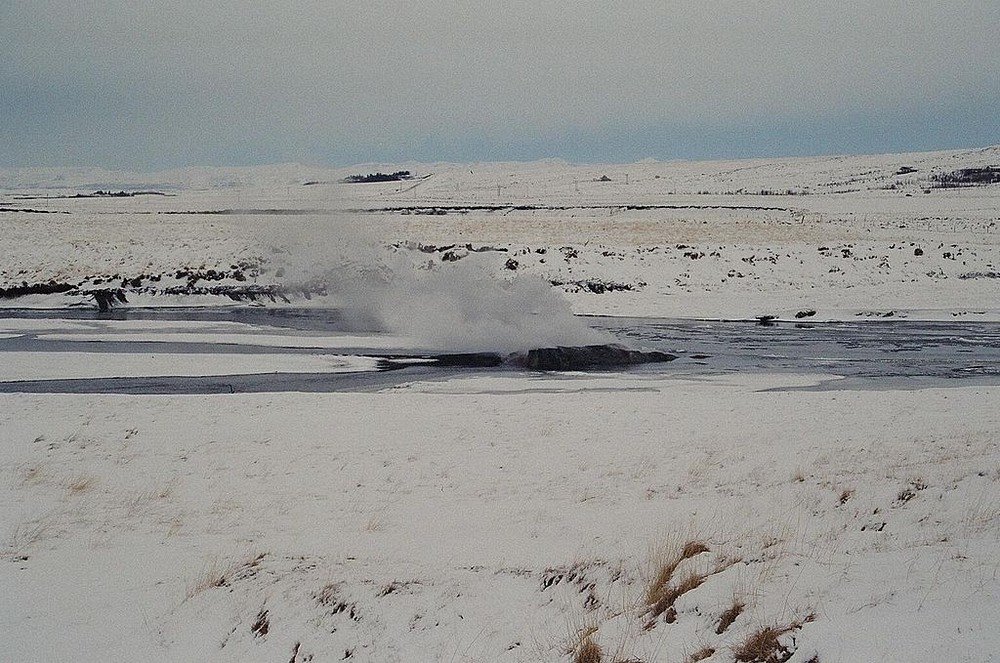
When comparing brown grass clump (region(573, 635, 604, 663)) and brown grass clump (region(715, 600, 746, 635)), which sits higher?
brown grass clump (region(715, 600, 746, 635))

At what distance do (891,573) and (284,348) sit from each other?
1863 centimetres

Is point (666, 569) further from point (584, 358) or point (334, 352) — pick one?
point (334, 352)

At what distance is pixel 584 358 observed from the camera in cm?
2028

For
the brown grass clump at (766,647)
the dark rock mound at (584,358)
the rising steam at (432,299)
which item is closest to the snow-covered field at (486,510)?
the brown grass clump at (766,647)

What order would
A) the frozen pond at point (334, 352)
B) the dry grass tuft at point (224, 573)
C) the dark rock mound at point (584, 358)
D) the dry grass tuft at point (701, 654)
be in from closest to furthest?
the dry grass tuft at point (701, 654) < the dry grass tuft at point (224, 573) < the frozen pond at point (334, 352) < the dark rock mound at point (584, 358)

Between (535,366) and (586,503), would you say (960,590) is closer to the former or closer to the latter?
(586,503)

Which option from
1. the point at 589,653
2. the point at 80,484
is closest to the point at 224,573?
the point at 589,653

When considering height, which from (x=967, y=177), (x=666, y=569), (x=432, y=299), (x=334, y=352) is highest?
(x=967, y=177)

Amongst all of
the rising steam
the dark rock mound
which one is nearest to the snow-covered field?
the rising steam

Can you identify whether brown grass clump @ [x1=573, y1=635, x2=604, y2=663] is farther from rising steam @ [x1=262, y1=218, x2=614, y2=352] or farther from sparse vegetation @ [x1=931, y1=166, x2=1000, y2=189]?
sparse vegetation @ [x1=931, y1=166, x2=1000, y2=189]

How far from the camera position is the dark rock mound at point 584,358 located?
781 inches

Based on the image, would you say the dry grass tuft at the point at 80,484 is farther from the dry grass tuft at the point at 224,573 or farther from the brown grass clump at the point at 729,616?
the brown grass clump at the point at 729,616

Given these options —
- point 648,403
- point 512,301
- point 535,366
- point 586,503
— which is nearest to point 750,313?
point 512,301

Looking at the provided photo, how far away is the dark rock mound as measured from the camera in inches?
781
